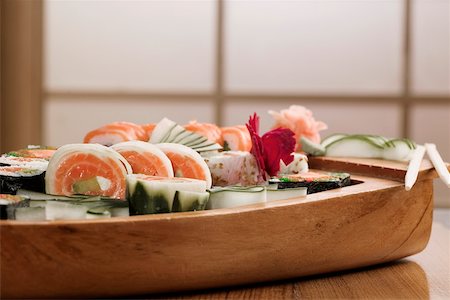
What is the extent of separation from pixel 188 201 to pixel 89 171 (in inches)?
7.9

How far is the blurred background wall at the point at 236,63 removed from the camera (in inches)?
157

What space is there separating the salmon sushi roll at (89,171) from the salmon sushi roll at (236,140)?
688mm

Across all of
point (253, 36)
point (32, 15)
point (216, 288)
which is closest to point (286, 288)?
point (216, 288)

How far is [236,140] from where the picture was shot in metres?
1.93

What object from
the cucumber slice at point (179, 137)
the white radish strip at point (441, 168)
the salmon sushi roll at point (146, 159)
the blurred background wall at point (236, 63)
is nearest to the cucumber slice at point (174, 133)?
the cucumber slice at point (179, 137)

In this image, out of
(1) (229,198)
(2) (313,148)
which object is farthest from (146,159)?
(2) (313,148)

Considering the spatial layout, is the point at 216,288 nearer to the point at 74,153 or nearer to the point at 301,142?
the point at 74,153

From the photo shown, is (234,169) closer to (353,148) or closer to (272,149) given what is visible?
(272,149)

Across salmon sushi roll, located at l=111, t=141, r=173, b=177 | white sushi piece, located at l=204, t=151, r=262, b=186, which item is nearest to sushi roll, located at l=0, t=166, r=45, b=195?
salmon sushi roll, located at l=111, t=141, r=173, b=177

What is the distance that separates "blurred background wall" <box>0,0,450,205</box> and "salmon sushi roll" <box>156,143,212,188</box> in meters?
2.56

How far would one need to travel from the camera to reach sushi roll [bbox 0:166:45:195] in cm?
131

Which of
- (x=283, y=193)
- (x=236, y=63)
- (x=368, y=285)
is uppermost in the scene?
(x=236, y=63)

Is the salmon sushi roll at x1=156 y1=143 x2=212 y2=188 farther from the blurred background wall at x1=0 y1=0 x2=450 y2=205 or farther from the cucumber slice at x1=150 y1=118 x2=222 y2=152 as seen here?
the blurred background wall at x1=0 y1=0 x2=450 y2=205

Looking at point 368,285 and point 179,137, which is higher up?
point 179,137
